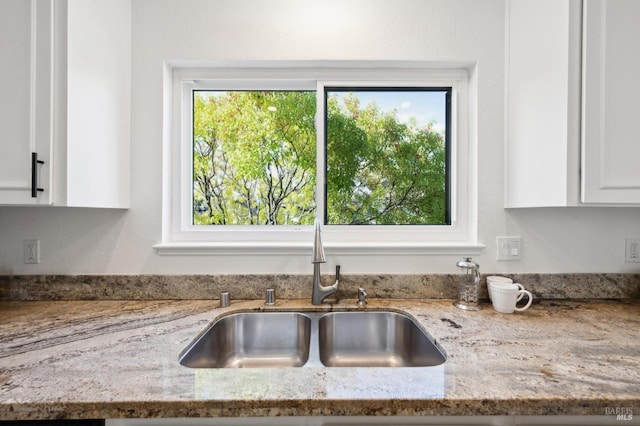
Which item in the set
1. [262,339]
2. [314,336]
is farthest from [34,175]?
[314,336]

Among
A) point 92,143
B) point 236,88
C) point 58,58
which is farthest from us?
point 236,88

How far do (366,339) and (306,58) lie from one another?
50.7 inches

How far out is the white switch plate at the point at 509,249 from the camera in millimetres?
1381

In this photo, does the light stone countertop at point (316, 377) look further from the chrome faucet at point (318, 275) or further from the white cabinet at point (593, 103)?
the white cabinet at point (593, 103)

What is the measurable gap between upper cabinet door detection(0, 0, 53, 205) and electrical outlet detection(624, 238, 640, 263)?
2421 millimetres

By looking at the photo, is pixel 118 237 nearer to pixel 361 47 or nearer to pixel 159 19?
pixel 159 19

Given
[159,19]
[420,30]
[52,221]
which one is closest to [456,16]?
[420,30]

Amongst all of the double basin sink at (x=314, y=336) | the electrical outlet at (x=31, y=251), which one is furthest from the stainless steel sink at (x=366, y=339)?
the electrical outlet at (x=31, y=251)

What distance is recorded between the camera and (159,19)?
53.9 inches

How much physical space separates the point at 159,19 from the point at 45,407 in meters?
1.51

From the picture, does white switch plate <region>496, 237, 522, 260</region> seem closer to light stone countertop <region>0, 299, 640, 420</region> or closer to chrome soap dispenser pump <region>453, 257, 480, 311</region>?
chrome soap dispenser pump <region>453, 257, 480, 311</region>

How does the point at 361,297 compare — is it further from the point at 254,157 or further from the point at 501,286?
the point at 254,157

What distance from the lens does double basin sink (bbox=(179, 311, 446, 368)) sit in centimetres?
119

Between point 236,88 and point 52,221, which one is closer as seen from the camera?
point 52,221
